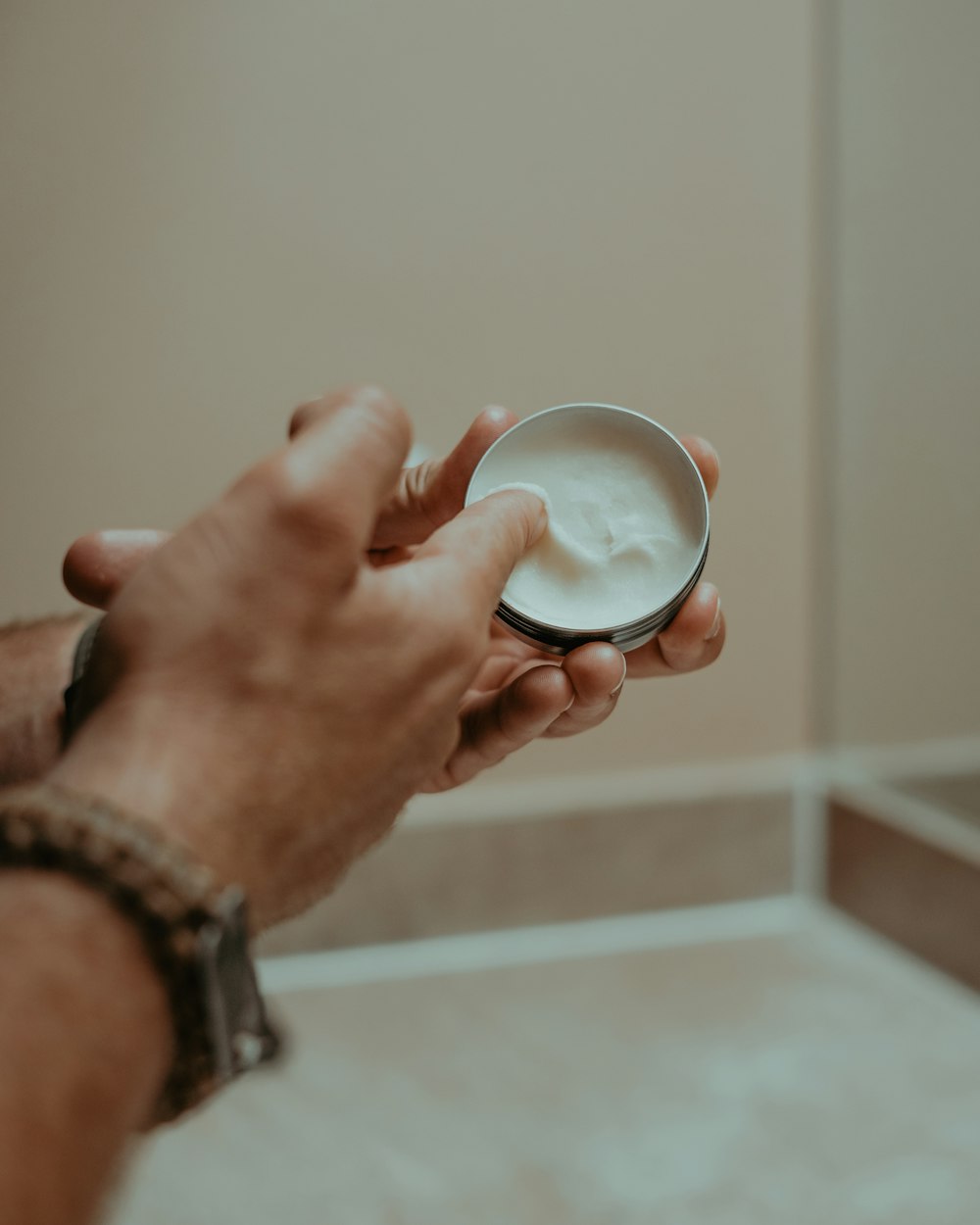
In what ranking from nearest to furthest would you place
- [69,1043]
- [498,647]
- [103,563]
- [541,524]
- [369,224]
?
[69,1043] < [541,524] < [103,563] < [498,647] < [369,224]

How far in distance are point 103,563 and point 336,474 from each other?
1.07 feet

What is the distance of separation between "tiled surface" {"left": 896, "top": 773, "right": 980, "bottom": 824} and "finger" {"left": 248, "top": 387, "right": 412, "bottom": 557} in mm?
910

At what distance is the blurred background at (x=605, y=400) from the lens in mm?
1071

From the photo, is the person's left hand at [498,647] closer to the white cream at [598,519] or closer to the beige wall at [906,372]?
the white cream at [598,519]

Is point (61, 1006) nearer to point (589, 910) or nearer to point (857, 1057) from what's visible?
point (857, 1057)

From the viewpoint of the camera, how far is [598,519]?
589mm

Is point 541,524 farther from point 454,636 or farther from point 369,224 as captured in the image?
point 369,224

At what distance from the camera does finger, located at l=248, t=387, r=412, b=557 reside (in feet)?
1.23

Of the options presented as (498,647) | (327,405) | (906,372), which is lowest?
(498,647)

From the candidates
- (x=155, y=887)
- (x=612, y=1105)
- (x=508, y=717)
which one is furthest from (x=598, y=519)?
(x=612, y=1105)

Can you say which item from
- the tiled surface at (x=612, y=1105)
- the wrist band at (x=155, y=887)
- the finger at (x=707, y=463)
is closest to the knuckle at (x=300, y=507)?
the wrist band at (x=155, y=887)

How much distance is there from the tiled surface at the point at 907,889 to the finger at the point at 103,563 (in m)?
0.89

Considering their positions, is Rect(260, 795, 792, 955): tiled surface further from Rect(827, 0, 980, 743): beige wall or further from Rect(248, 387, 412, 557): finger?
Rect(248, 387, 412, 557): finger

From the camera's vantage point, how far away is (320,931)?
4.09 ft
